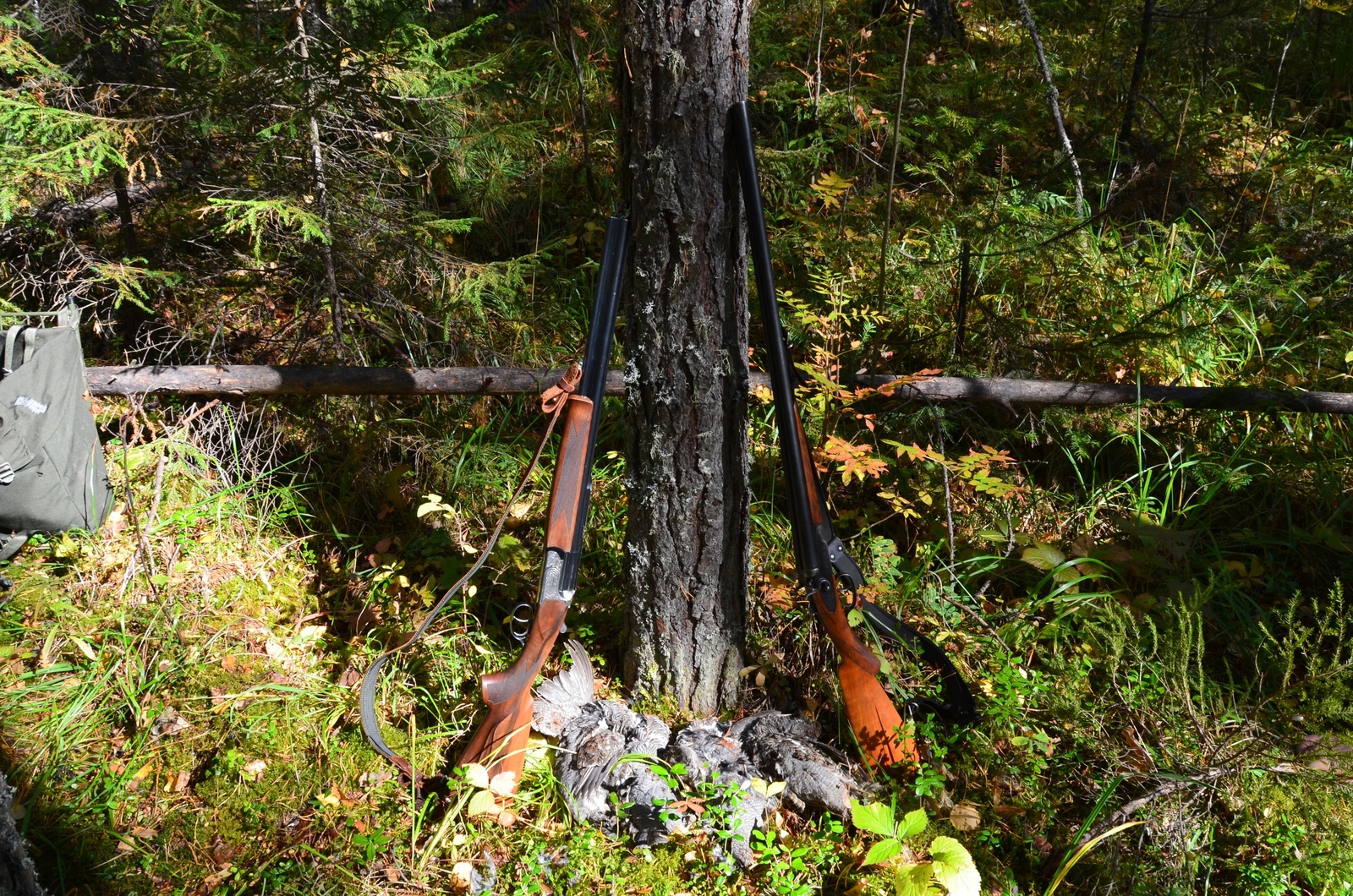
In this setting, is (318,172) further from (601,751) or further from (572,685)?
(601,751)

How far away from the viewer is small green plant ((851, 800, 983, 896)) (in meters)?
1.95

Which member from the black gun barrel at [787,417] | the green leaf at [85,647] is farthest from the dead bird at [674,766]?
the green leaf at [85,647]

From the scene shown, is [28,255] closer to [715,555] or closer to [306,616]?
[306,616]

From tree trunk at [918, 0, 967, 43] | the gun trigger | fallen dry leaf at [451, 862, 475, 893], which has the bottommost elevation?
fallen dry leaf at [451, 862, 475, 893]

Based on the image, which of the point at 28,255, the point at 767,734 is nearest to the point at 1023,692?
the point at 767,734

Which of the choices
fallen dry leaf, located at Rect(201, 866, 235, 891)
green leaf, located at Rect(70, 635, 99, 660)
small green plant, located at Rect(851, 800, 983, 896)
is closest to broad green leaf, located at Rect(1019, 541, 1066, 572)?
small green plant, located at Rect(851, 800, 983, 896)

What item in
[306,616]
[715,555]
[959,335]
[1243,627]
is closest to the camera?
[715,555]

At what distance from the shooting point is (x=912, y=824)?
2.01 meters

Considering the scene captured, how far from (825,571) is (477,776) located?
1.15 meters

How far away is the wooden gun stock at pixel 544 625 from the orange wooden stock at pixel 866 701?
0.74m

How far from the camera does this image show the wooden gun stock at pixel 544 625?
7.25 feet

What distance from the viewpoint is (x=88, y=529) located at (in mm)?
3180

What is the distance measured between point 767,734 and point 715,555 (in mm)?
591

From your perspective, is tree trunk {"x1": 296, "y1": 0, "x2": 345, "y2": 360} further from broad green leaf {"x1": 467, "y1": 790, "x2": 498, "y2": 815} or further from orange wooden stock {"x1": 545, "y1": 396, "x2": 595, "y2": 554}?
broad green leaf {"x1": 467, "y1": 790, "x2": 498, "y2": 815}
